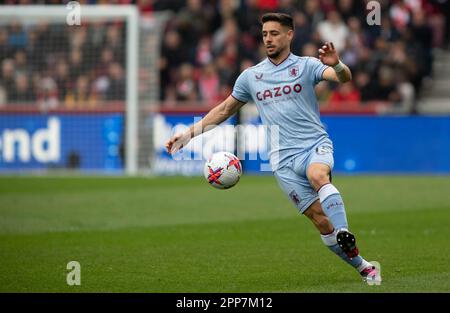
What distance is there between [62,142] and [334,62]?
1622 centimetres

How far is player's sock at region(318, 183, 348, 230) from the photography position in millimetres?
8469

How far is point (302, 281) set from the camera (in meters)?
9.02

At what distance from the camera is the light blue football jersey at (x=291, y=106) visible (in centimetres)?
903

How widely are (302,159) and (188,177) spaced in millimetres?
13918

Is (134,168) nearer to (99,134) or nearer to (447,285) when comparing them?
(99,134)

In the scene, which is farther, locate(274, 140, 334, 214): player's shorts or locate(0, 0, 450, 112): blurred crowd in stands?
locate(0, 0, 450, 112): blurred crowd in stands

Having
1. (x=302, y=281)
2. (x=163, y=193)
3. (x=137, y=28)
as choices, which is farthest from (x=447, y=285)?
(x=137, y=28)

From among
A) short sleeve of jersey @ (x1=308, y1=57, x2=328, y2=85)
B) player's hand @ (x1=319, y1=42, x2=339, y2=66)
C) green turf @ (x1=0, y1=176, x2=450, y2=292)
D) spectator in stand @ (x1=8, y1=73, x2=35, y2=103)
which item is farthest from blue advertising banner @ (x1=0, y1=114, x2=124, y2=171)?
player's hand @ (x1=319, y1=42, x2=339, y2=66)

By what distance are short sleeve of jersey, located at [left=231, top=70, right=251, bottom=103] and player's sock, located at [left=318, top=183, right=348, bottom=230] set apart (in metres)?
1.40

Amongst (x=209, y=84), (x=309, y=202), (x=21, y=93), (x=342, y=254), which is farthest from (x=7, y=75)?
(x=342, y=254)

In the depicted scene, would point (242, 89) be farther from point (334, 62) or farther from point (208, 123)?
point (334, 62)

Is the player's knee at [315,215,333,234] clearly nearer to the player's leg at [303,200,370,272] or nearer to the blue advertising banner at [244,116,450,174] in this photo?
the player's leg at [303,200,370,272]

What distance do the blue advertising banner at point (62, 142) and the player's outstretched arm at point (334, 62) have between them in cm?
1569

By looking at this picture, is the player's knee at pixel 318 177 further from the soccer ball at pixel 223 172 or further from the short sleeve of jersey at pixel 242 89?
the short sleeve of jersey at pixel 242 89
